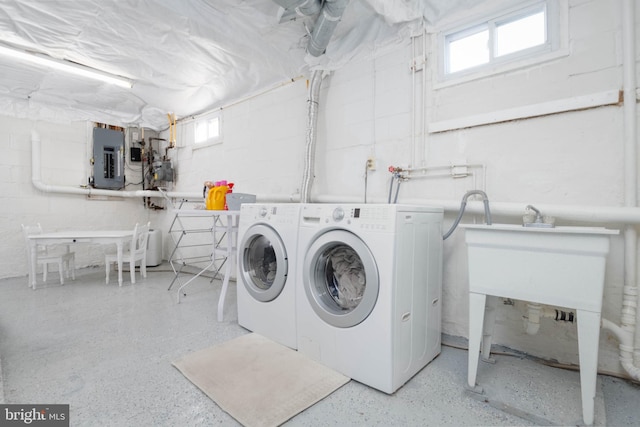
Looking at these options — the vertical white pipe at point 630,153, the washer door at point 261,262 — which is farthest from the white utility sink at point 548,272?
the washer door at point 261,262

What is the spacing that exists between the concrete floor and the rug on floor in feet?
0.19

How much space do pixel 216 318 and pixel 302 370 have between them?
1159 mm

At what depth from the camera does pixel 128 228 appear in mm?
5141

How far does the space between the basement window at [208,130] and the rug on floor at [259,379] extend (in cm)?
311

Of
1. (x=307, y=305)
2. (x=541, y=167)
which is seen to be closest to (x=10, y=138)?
(x=307, y=305)

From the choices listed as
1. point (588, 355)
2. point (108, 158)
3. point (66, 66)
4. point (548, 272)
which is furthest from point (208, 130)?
point (588, 355)

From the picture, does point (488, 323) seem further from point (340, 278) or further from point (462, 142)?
point (462, 142)

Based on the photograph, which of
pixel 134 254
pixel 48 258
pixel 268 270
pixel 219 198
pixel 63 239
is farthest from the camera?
pixel 134 254

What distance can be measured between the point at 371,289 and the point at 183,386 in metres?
1.15

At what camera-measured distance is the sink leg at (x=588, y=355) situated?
1304 millimetres

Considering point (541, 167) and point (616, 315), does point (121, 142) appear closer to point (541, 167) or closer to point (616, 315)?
point (541, 167)

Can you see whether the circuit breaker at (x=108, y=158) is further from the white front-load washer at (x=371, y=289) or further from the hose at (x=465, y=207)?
the hose at (x=465, y=207)

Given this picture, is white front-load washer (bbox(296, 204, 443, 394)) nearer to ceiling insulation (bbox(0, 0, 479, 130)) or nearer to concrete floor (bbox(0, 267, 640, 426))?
concrete floor (bbox(0, 267, 640, 426))

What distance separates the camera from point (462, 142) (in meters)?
2.21
